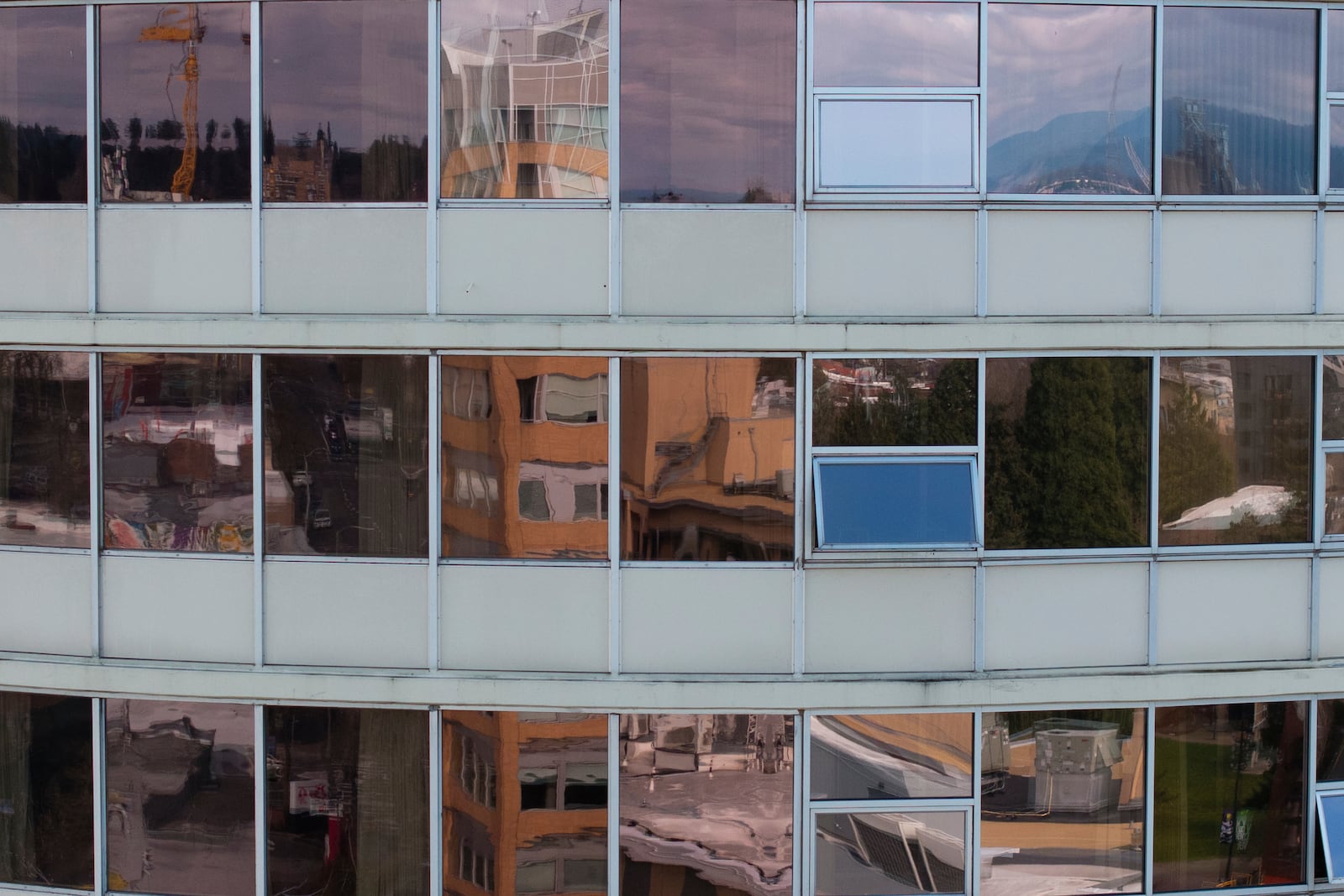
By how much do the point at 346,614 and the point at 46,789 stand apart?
2.50m

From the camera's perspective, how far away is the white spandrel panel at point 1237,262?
637 cm

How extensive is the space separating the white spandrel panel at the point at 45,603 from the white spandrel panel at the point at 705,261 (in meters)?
3.98

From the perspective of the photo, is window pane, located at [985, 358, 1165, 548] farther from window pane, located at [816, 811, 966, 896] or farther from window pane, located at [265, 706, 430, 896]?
window pane, located at [265, 706, 430, 896]

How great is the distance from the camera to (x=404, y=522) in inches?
249

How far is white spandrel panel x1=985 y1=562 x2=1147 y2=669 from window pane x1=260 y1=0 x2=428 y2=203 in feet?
14.8

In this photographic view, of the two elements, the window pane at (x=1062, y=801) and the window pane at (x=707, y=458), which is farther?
the window pane at (x=1062, y=801)

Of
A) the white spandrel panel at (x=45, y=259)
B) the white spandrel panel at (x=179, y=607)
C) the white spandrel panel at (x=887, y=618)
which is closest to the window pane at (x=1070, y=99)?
the white spandrel panel at (x=887, y=618)

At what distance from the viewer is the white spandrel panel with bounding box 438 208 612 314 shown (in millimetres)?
6227

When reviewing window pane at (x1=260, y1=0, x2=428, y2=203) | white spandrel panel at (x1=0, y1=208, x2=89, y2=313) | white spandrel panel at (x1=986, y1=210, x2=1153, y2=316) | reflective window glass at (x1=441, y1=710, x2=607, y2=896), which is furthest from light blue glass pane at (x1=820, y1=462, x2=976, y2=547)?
white spandrel panel at (x1=0, y1=208, x2=89, y2=313)

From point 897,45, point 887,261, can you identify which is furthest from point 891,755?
point 897,45

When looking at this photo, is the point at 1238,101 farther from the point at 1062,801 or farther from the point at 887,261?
the point at 1062,801

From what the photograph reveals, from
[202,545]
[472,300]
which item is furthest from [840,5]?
[202,545]

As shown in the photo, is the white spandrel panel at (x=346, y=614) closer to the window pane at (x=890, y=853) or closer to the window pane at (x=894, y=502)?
the window pane at (x=894, y=502)

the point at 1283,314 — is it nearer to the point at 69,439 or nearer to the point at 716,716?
the point at 716,716
